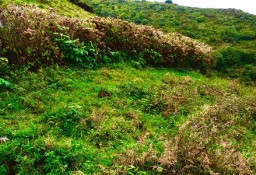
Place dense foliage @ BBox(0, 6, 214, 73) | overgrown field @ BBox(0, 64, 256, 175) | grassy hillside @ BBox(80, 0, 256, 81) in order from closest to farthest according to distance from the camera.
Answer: overgrown field @ BBox(0, 64, 256, 175) → dense foliage @ BBox(0, 6, 214, 73) → grassy hillside @ BBox(80, 0, 256, 81)

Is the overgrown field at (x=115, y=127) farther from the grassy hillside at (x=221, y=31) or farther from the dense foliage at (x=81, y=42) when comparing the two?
the grassy hillside at (x=221, y=31)

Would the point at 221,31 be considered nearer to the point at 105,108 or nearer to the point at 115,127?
the point at 105,108

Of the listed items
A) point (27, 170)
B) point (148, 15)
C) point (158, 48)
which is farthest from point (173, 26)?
point (27, 170)

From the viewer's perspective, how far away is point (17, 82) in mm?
8336

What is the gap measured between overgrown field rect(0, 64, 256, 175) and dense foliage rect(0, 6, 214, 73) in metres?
0.77

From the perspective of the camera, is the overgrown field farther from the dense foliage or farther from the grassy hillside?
the grassy hillside

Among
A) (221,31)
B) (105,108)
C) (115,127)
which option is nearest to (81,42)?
(105,108)

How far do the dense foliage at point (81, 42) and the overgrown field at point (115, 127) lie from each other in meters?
0.77

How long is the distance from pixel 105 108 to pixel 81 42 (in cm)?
438

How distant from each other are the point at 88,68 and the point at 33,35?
7.51 ft

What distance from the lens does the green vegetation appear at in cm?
557

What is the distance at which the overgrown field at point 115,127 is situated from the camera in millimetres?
5492

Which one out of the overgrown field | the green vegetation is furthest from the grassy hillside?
the overgrown field

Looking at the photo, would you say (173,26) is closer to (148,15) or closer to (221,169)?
(148,15)
